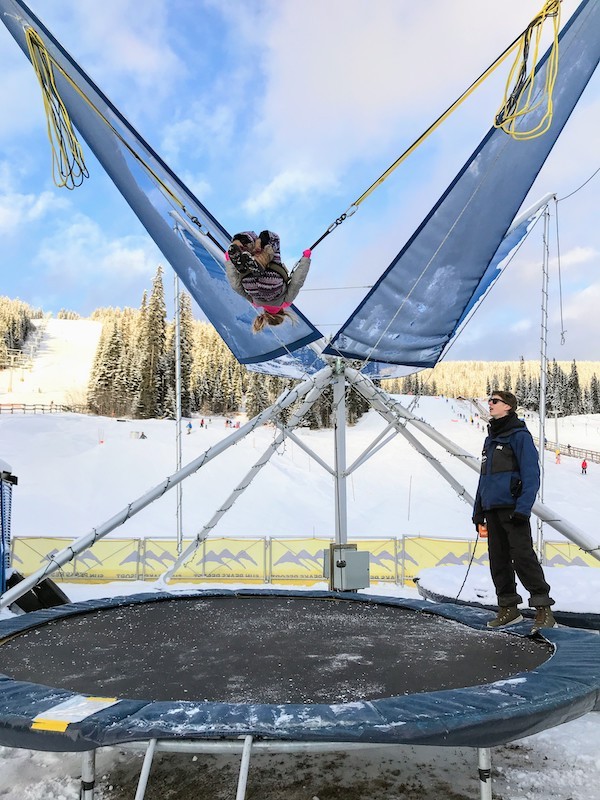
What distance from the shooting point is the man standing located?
9.82ft

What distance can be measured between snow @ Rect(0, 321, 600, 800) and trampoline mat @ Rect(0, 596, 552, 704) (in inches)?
14.8

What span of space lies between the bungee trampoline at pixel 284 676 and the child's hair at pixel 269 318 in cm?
228

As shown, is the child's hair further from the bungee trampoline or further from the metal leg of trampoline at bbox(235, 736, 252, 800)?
the metal leg of trampoline at bbox(235, 736, 252, 800)

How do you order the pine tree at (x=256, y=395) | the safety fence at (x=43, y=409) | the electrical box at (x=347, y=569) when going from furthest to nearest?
the safety fence at (x=43, y=409), the pine tree at (x=256, y=395), the electrical box at (x=347, y=569)

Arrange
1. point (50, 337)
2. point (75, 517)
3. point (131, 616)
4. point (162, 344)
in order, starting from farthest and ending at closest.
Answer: point (50, 337), point (162, 344), point (75, 517), point (131, 616)

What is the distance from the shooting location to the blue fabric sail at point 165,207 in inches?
172

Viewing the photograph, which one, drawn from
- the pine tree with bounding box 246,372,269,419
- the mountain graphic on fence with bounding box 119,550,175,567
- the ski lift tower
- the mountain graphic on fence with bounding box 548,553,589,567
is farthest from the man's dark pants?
the pine tree with bounding box 246,372,269,419

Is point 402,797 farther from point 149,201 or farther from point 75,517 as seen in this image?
point 75,517

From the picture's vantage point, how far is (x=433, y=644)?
9.87 feet

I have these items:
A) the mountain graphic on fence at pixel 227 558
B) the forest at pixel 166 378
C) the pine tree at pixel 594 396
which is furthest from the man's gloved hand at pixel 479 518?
the pine tree at pixel 594 396

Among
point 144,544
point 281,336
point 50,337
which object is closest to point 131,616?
point 281,336

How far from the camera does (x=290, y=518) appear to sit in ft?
56.9

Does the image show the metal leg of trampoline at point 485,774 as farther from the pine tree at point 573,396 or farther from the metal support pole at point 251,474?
the pine tree at point 573,396

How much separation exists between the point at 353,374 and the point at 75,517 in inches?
513
